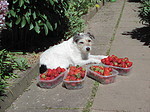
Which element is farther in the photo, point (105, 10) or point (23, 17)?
point (105, 10)

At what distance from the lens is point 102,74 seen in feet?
14.9

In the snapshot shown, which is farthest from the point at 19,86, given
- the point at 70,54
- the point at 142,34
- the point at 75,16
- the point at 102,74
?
the point at 142,34

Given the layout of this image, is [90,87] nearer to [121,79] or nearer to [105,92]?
[105,92]

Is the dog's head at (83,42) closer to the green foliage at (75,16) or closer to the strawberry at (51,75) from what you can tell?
the strawberry at (51,75)

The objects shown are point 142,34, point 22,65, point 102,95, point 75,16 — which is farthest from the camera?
point 75,16

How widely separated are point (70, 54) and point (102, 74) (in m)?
0.94

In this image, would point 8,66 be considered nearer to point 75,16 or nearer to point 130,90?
point 130,90

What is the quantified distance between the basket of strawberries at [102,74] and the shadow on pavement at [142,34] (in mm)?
2358

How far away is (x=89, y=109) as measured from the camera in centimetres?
373

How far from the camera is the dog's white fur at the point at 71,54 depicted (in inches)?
193

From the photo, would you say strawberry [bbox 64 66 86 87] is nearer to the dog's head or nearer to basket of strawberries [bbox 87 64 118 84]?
basket of strawberries [bbox 87 64 118 84]

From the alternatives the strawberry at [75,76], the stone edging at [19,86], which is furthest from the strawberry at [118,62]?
the stone edging at [19,86]

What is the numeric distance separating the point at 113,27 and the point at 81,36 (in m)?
3.55

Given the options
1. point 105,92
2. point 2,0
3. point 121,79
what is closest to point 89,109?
point 105,92
